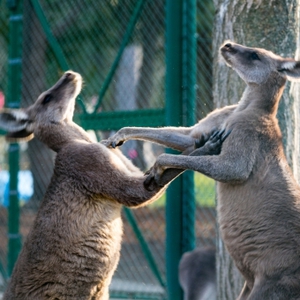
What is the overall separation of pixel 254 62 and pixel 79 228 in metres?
1.75

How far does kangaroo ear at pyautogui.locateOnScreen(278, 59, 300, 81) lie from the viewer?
5.48 metres

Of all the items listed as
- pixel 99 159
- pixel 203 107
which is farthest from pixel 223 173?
pixel 203 107

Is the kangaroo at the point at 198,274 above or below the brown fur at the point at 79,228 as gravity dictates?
below

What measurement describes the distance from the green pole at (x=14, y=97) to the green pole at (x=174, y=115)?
94.9 inches

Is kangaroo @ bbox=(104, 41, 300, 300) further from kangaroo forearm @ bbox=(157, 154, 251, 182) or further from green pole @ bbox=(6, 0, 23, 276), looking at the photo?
green pole @ bbox=(6, 0, 23, 276)

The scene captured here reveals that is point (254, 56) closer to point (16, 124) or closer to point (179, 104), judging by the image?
point (179, 104)

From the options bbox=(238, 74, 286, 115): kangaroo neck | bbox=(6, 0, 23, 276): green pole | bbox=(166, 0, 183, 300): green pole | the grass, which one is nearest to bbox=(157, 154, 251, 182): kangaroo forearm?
bbox=(238, 74, 286, 115): kangaroo neck

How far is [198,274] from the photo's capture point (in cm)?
654

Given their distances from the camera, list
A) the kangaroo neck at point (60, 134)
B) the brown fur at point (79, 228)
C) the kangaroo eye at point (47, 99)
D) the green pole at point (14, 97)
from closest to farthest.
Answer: the brown fur at point (79, 228), the kangaroo neck at point (60, 134), the kangaroo eye at point (47, 99), the green pole at point (14, 97)

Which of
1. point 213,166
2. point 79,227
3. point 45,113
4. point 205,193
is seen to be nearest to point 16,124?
point 45,113

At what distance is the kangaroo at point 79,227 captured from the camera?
5578 millimetres

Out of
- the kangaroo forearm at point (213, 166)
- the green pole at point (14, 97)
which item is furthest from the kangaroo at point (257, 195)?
the green pole at point (14, 97)

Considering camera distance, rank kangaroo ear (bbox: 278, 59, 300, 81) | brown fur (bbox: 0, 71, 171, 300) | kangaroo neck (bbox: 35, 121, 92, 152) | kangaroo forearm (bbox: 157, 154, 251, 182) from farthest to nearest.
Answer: kangaroo neck (bbox: 35, 121, 92, 152)
brown fur (bbox: 0, 71, 171, 300)
kangaroo ear (bbox: 278, 59, 300, 81)
kangaroo forearm (bbox: 157, 154, 251, 182)

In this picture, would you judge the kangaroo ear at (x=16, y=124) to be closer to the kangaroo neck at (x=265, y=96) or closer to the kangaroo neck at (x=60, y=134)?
the kangaroo neck at (x=60, y=134)
